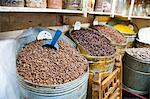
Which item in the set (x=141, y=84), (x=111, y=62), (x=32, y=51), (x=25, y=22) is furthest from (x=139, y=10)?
(x=32, y=51)

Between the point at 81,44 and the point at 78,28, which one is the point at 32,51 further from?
the point at 78,28

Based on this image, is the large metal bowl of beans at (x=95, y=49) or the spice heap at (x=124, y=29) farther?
the spice heap at (x=124, y=29)

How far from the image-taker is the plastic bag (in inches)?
32.3

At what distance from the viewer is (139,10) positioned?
7.02ft

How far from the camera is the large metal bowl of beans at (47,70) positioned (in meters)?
0.77

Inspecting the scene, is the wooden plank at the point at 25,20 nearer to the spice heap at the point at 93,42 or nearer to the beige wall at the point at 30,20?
the beige wall at the point at 30,20

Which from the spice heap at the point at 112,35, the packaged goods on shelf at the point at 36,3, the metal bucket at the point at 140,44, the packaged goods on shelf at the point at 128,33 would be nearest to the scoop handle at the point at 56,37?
the packaged goods on shelf at the point at 36,3

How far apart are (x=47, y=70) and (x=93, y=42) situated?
562mm

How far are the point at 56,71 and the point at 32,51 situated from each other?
18 centimetres

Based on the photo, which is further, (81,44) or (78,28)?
(78,28)

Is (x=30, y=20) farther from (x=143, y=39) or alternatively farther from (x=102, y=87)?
(x=143, y=39)

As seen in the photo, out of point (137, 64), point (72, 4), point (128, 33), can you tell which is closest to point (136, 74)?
point (137, 64)

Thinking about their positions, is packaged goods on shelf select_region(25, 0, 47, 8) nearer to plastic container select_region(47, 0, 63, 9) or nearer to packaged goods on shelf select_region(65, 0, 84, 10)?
plastic container select_region(47, 0, 63, 9)

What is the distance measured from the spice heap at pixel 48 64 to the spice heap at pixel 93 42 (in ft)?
0.73
